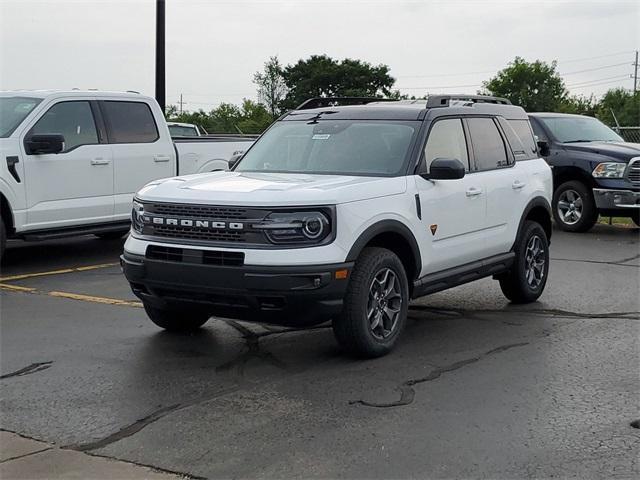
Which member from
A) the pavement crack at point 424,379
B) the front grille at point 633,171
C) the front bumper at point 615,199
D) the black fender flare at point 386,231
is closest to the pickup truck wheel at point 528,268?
the pavement crack at point 424,379

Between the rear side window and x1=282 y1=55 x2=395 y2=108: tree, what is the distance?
56.1m

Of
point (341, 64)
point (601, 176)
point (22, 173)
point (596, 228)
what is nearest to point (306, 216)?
point (22, 173)

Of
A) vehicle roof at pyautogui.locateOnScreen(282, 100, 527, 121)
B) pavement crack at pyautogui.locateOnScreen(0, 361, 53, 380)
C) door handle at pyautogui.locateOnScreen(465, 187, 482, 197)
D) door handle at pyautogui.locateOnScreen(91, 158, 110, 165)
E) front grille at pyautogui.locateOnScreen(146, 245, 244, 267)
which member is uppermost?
vehicle roof at pyautogui.locateOnScreen(282, 100, 527, 121)

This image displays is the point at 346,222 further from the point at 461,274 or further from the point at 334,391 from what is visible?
the point at 461,274

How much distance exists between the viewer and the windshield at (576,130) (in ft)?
51.0

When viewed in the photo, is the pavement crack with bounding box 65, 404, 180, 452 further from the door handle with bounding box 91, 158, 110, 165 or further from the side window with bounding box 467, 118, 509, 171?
the door handle with bounding box 91, 158, 110, 165

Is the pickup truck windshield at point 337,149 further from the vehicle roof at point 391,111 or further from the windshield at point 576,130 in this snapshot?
the windshield at point 576,130

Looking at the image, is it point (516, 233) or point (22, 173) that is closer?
point (516, 233)

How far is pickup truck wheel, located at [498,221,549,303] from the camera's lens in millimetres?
8492

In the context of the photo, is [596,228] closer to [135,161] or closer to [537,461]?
[135,161]

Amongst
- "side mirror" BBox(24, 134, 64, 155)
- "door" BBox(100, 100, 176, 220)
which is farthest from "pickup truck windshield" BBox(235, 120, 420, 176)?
"door" BBox(100, 100, 176, 220)

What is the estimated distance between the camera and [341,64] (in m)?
68.0

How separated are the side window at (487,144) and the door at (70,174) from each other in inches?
204

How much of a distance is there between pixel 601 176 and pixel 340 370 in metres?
9.53
